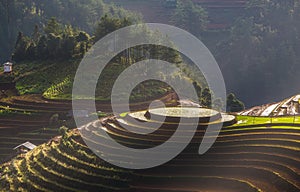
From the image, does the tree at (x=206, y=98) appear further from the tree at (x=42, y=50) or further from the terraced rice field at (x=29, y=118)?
the tree at (x=42, y=50)

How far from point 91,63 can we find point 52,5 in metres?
43.7

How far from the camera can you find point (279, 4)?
8462 cm

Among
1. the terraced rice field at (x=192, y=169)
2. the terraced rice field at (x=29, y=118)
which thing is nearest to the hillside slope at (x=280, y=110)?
the terraced rice field at (x=192, y=169)

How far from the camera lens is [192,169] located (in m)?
21.4

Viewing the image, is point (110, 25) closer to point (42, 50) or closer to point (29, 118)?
point (42, 50)

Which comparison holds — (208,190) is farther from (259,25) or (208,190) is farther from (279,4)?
(279,4)

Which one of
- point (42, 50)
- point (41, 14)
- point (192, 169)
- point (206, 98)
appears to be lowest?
point (192, 169)

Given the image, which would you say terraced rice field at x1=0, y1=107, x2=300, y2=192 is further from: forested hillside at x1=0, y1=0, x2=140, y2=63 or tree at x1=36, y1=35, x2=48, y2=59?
forested hillside at x1=0, y1=0, x2=140, y2=63

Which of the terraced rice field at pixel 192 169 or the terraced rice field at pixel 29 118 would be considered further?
the terraced rice field at pixel 29 118

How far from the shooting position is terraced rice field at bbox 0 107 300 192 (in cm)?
1955

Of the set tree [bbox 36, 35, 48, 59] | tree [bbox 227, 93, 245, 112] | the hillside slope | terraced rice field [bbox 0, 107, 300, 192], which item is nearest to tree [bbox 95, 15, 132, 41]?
tree [bbox 36, 35, 48, 59]

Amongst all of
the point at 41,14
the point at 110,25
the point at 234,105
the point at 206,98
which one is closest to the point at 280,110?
the point at 234,105

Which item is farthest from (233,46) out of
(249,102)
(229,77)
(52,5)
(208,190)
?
(208,190)

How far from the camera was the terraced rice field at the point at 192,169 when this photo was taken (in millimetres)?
19547
